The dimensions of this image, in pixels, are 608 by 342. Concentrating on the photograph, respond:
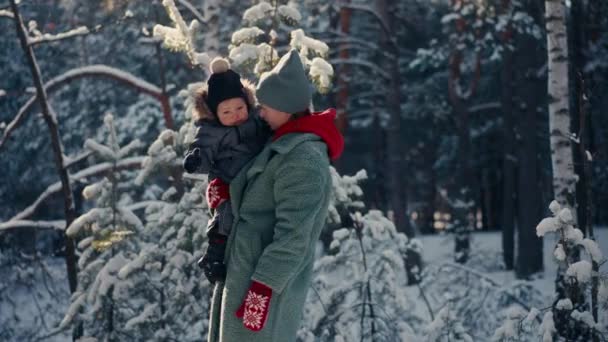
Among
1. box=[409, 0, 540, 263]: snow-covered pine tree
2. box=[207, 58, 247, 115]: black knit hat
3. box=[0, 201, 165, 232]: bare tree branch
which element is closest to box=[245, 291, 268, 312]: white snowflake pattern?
box=[207, 58, 247, 115]: black knit hat

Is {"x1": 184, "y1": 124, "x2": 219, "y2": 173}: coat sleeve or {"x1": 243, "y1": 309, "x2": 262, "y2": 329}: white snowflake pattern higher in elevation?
{"x1": 184, "y1": 124, "x2": 219, "y2": 173}: coat sleeve

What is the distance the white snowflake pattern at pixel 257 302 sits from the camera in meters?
3.50

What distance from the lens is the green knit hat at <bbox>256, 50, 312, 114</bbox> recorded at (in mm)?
3643

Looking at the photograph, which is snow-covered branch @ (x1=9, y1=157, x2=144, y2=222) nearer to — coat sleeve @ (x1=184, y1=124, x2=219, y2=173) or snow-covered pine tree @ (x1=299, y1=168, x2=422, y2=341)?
snow-covered pine tree @ (x1=299, y1=168, x2=422, y2=341)

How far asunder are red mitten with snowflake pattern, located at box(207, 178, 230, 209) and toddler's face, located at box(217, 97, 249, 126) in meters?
0.30

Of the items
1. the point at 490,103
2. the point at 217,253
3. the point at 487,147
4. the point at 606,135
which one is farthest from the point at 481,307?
the point at 487,147

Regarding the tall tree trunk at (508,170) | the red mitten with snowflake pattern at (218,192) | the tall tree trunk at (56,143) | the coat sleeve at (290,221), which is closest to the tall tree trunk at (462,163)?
the tall tree trunk at (508,170)

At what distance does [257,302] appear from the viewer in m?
3.50

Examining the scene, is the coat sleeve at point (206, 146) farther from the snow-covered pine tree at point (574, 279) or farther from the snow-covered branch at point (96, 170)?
the snow-covered branch at point (96, 170)

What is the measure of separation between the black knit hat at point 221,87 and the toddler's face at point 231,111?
0.8 inches

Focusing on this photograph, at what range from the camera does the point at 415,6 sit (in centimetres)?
2159

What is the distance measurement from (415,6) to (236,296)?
1890 cm

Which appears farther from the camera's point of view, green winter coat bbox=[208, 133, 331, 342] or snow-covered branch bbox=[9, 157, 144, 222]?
snow-covered branch bbox=[9, 157, 144, 222]

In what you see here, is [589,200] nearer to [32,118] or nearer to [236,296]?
[236,296]
